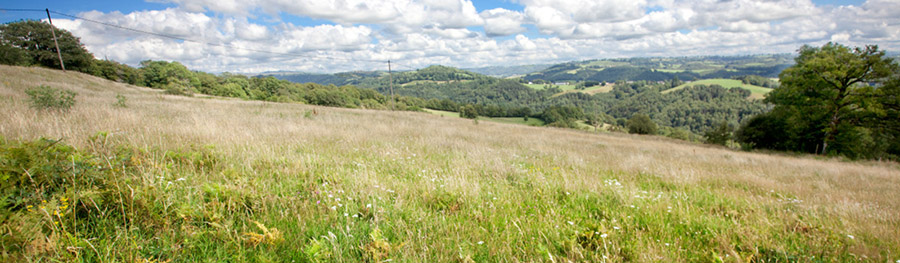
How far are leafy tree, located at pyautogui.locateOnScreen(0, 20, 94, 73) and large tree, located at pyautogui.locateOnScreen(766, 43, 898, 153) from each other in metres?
86.2

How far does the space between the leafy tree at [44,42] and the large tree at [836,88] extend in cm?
8623

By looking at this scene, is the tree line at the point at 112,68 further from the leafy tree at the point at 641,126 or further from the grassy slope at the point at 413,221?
the leafy tree at the point at 641,126

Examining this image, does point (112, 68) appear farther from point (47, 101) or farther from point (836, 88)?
point (836, 88)

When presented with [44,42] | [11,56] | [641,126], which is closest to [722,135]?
[641,126]

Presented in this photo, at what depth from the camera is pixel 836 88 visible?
2528 cm

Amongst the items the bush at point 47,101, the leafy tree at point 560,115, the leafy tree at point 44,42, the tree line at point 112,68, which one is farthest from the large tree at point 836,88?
the leafy tree at point 44,42

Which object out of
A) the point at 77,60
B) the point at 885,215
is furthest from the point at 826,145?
the point at 77,60

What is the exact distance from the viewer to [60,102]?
7645 millimetres

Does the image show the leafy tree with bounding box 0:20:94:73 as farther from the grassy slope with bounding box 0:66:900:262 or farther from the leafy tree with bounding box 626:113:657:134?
the leafy tree with bounding box 626:113:657:134

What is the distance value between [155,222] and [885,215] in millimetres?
8785

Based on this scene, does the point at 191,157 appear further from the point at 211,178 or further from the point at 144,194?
the point at 144,194

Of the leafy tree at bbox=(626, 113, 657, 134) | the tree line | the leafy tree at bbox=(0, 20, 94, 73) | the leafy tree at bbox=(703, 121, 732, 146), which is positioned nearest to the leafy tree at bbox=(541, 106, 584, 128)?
the leafy tree at bbox=(626, 113, 657, 134)

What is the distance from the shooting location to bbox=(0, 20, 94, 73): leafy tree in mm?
44781

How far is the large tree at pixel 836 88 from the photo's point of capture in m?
23.7
